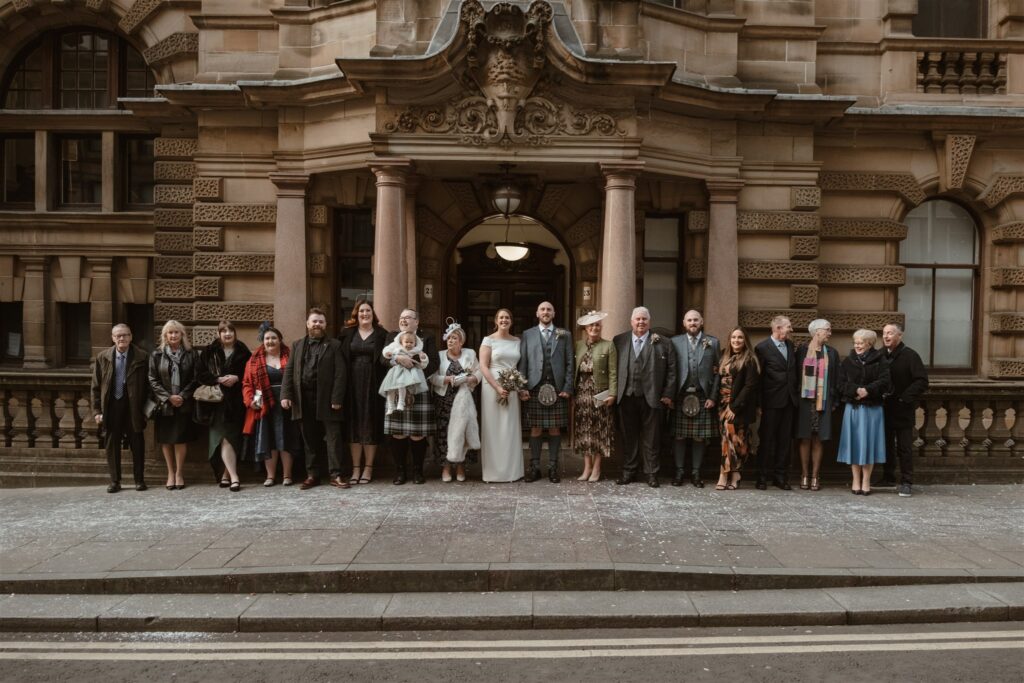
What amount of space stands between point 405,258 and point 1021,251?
10408mm

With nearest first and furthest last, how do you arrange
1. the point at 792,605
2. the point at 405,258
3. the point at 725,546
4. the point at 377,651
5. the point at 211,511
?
the point at 377,651 < the point at 792,605 < the point at 725,546 < the point at 211,511 < the point at 405,258

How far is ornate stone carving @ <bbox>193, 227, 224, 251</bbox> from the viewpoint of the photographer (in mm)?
12789

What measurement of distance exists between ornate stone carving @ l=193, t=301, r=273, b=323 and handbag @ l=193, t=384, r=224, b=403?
10.9 ft

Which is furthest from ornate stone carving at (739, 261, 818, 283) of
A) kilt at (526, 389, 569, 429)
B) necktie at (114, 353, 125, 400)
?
necktie at (114, 353, 125, 400)

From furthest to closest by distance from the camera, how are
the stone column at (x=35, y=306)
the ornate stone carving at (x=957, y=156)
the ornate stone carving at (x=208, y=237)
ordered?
the stone column at (x=35, y=306) < the ornate stone carving at (x=957, y=156) < the ornate stone carving at (x=208, y=237)

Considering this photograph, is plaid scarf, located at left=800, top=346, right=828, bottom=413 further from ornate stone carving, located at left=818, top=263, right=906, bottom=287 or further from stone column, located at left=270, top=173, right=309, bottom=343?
stone column, located at left=270, top=173, right=309, bottom=343

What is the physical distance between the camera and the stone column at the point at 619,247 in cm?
1112

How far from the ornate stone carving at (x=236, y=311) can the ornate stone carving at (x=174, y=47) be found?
450cm

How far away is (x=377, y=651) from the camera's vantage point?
5.25 m

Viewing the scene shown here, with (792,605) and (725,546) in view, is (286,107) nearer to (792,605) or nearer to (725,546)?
(725,546)

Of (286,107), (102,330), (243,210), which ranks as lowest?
(102,330)

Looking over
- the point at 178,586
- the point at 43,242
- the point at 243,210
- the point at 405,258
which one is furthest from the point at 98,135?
the point at 178,586

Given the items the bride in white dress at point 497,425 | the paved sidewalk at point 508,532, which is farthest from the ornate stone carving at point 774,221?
the bride in white dress at point 497,425

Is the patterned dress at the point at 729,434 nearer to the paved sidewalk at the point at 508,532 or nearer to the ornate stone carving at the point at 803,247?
the paved sidewalk at the point at 508,532
